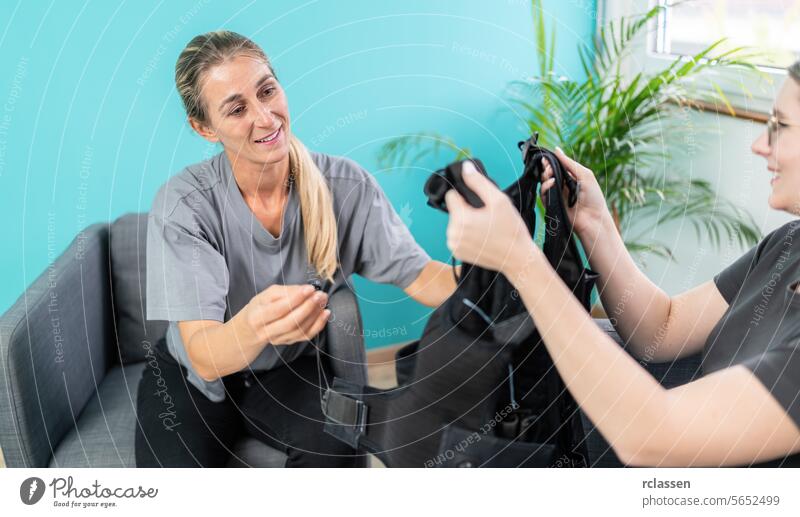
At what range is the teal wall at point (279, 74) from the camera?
0.78m

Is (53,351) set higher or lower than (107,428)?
higher

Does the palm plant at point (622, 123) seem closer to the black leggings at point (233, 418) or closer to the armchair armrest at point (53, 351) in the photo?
the black leggings at point (233, 418)

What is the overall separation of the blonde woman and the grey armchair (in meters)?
0.05

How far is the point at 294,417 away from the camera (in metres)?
0.89

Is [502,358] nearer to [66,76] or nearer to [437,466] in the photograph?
[437,466]

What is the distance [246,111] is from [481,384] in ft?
1.19

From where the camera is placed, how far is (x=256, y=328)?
751 mm

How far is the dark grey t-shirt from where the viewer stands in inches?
25.5

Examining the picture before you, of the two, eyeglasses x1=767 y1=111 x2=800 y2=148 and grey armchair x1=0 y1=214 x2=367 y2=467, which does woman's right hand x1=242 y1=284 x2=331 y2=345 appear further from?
eyeglasses x1=767 y1=111 x2=800 y2=148

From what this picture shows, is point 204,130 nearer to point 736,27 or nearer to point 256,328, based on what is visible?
point 256,328
